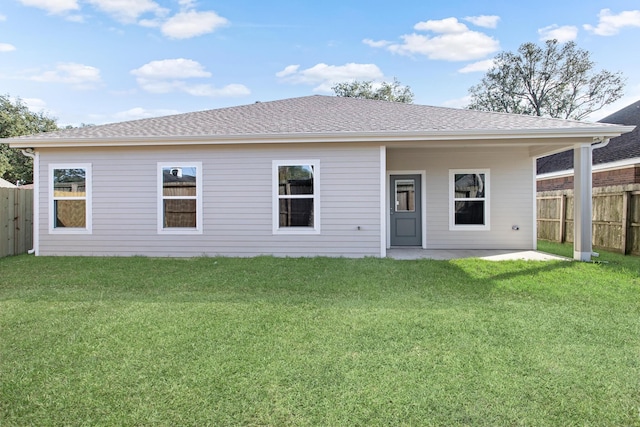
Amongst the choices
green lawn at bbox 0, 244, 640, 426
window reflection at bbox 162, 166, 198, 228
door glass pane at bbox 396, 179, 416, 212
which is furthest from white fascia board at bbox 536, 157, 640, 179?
window reflection at bbox 162, 166, 198, 228

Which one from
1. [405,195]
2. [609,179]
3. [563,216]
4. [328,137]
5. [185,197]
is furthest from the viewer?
[609,179]

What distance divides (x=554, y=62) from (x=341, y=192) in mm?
25120

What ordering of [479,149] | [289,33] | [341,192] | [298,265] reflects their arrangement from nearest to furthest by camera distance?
1. [298,265]
2. [341,192]
3. [479,149]
4. [289,33]

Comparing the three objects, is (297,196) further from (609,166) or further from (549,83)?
(549,83)

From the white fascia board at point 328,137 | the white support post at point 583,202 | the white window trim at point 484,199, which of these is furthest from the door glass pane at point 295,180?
the white support post at point 583,202

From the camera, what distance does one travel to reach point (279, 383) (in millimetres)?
2514

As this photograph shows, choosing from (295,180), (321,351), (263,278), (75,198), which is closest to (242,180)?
(295,180)

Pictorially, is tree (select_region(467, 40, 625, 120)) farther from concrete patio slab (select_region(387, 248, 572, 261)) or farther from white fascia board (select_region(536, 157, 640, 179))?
concrete patio slab (select_region(387, 248, 572, 261))

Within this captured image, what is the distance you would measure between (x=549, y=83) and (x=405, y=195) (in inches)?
898

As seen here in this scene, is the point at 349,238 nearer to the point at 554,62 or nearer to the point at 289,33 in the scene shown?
the point at 289,33

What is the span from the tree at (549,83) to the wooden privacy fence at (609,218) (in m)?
18.1

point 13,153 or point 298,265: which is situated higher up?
point 13,153

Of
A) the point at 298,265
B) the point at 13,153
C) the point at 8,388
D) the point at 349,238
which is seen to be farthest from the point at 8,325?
the point at 13,153

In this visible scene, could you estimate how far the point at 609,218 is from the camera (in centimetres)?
902
